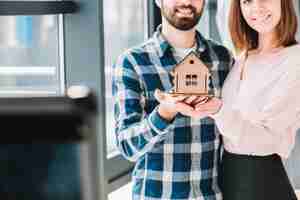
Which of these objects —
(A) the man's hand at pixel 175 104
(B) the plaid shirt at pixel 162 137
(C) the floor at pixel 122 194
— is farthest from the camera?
(C) the floor at pixel 122 194

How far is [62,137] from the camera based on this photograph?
1.41 feet

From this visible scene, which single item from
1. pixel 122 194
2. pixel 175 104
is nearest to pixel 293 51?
pixel 175 104

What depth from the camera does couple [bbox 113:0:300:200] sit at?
138cm

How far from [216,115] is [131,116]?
211 mm

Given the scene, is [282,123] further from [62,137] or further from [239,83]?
[62,137]

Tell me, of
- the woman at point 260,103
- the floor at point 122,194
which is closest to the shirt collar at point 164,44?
the woman at point 260,103

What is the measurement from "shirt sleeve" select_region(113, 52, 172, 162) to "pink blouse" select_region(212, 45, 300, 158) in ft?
0.58

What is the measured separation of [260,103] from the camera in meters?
1.45

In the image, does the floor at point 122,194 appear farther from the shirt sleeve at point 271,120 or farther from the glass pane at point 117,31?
the shirt sleeve at point 271,120

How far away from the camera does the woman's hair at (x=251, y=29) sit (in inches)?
60.4

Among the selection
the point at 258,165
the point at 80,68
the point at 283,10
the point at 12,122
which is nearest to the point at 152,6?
the point at 80,68

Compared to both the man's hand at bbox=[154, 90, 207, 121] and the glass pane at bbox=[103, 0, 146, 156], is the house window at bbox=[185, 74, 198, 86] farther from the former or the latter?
the glass pane at bbox=[103, 0, 146, 156]

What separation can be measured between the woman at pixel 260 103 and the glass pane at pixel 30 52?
69 centimetres

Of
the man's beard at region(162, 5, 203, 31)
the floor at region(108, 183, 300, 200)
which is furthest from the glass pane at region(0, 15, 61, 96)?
the man's beard at region(162, 5, 203, 31)
